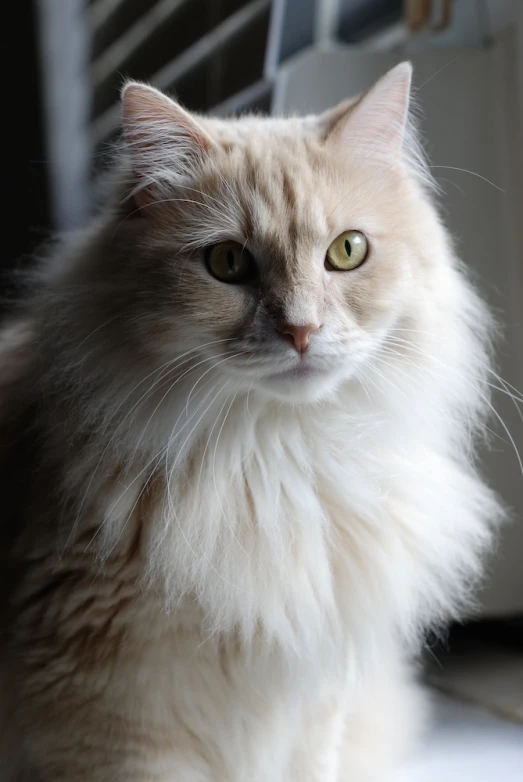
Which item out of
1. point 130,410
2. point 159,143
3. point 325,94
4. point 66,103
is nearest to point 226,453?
point 130,410

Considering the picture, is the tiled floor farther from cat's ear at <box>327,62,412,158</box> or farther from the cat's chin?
cat's ear at <box>327,62,412,158</box>

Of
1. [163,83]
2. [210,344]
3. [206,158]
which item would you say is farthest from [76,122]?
[210,344]

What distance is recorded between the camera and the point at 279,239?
1142 mm

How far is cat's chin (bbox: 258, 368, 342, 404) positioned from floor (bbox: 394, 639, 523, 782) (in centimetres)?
80

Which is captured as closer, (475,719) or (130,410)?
(130,410)

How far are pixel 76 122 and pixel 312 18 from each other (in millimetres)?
1009

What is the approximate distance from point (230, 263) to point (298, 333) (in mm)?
186

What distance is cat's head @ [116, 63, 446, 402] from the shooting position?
1.12 m

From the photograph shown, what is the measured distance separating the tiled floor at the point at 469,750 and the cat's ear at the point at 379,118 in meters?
1.13

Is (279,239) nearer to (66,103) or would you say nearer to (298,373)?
(298,373)

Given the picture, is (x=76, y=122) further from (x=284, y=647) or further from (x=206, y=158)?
(x=284, y=647)

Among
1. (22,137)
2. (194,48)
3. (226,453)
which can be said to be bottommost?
(226,453)

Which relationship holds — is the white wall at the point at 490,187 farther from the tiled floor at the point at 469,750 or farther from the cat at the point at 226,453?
the cat at the point at 226,453

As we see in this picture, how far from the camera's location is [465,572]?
147cm
